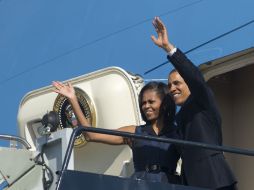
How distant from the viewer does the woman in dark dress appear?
3846 millimetres

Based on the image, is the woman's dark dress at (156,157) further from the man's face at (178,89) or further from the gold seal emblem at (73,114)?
the gold seal emblem at (73,114)

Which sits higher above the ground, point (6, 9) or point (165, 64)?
point (6, 9)

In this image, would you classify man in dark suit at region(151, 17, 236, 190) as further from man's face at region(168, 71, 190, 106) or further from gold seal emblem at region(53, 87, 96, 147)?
gold seal emblem at region(53, 87, 96, 147)

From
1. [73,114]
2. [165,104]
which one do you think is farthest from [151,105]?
[73,114]

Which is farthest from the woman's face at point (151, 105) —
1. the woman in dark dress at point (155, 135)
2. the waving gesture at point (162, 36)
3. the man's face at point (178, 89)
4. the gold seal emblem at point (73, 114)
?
the gold seal emblem at point (73, 114)

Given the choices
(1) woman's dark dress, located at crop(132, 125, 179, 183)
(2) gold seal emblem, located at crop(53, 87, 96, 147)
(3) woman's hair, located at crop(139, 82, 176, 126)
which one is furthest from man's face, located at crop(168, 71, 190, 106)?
(2) gold seal emblem, located at crop(53, 87, 96, 147)

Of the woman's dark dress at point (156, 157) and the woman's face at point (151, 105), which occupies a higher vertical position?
the woman's face at point (151, 105)

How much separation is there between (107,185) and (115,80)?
1.44 m

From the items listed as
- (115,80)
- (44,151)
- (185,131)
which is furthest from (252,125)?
(44,151)

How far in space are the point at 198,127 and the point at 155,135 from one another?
11.9 inches

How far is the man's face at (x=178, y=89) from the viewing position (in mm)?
3961

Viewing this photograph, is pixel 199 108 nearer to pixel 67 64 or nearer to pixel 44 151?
pixel 44 151

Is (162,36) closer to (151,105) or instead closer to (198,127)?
(151,105)

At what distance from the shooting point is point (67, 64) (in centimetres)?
639
